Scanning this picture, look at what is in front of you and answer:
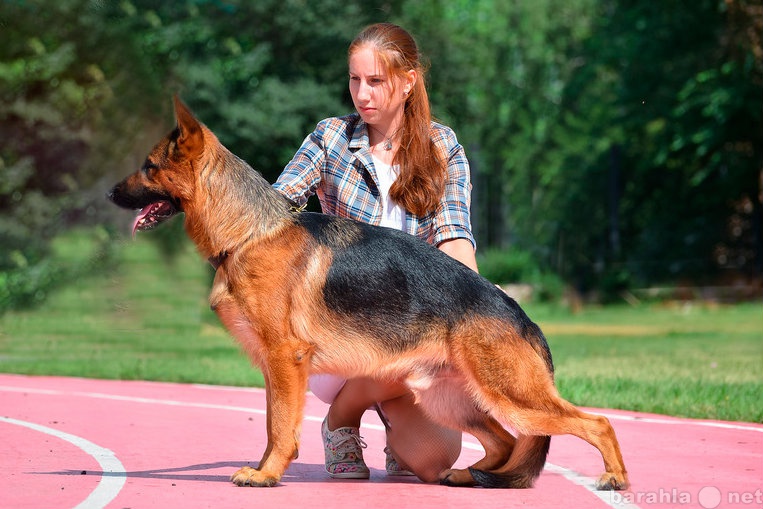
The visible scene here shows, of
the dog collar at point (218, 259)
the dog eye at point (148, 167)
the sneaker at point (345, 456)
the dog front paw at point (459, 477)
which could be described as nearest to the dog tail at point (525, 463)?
the dog front paw at point (459, 477)

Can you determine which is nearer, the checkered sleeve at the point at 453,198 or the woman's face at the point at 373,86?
the woman's face at the point at 373,86

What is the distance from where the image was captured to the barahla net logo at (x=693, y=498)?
5797 millimetres

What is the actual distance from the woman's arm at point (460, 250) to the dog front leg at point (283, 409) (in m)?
1.35

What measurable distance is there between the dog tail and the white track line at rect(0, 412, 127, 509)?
86.3 inches

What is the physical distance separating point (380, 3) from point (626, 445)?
104 ft

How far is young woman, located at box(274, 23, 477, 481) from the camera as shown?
680 centimetres

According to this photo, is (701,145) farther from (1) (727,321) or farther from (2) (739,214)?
(1) (727,321)

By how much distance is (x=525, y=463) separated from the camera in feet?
20.8

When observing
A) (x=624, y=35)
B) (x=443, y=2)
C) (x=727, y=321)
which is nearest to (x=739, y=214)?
(x=624, y=35)

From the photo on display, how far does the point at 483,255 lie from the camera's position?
39.3 meters

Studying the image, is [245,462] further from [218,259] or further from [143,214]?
[143,214]

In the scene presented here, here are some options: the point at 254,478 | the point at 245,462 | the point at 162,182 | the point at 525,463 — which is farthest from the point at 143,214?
the point at 525,463

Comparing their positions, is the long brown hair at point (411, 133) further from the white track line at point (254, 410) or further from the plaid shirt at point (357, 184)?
the white track line at point (254, 410)

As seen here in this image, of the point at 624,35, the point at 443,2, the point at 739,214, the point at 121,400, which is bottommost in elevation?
A: the point at 121,400
